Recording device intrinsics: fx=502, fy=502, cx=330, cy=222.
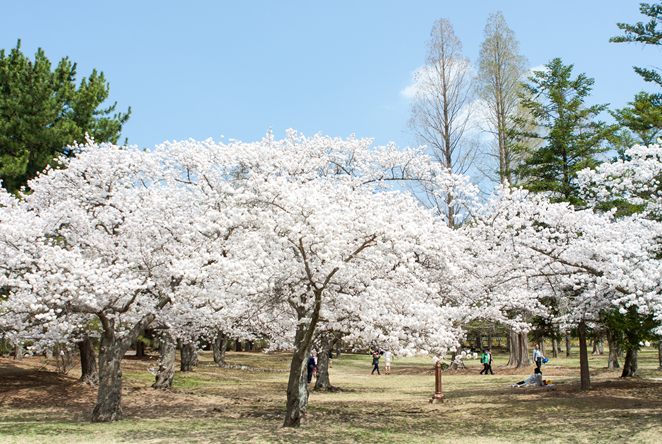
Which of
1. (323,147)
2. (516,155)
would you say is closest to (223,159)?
(323,147)

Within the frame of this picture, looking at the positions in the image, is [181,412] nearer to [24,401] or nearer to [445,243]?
[24,401]

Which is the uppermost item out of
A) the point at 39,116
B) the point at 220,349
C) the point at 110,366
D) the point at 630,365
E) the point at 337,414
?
the point at 39,116

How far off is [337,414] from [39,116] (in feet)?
57.6

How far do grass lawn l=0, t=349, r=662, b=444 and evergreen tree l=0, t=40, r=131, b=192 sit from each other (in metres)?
8.19

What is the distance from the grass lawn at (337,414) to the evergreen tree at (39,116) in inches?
322

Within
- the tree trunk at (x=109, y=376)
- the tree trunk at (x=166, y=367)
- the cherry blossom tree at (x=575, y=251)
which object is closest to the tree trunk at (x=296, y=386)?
the tree trunk at (x=109, y=376)

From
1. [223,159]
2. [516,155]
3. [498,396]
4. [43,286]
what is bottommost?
[498,396]

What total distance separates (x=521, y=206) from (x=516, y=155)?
1371cm

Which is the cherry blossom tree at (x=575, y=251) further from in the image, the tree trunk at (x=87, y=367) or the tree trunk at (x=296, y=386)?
the tree trunk at (x=87, y=367)

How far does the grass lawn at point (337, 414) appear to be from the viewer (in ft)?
32.4

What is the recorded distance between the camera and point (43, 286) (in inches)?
406

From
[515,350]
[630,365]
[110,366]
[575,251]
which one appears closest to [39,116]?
[110,366]

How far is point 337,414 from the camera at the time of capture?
1316 centimetres

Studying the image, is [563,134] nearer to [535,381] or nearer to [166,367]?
[535,381]
